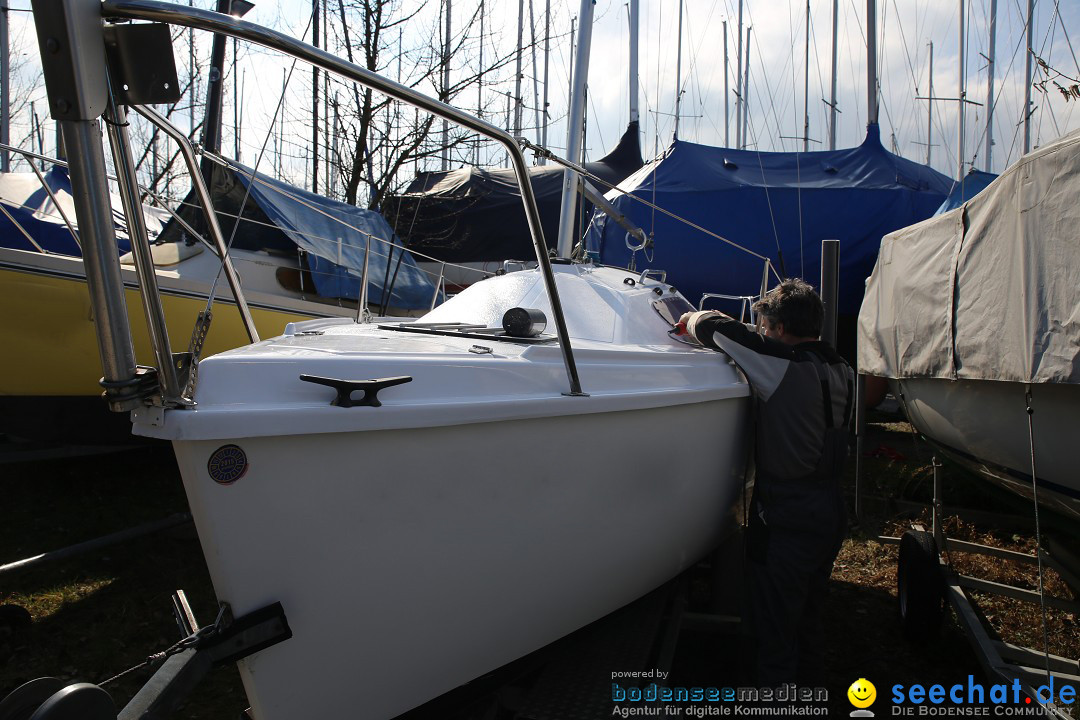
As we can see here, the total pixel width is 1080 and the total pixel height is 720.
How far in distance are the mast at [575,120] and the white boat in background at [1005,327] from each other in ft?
6.34

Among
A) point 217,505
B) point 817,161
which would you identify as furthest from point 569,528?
point 817,161

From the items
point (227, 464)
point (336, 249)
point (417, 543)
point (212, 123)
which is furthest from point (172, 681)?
point (212, 123)

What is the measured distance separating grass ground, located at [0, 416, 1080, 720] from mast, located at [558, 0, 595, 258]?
2.57 m

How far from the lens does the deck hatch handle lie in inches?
63.6

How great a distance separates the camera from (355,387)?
164 centimetres

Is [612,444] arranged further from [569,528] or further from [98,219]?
[98,219]

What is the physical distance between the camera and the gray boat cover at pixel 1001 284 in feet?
6.88

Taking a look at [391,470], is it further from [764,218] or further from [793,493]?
[764,218]

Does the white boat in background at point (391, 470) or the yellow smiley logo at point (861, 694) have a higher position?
the white boat in background at point (391, 470)

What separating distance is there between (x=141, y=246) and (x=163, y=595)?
2.63 m

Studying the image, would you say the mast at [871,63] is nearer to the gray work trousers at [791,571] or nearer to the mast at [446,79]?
the mast at [446,79]

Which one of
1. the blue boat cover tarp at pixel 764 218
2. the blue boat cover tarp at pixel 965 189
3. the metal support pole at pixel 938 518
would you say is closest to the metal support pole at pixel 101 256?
the metal support pole at pixel 938 518

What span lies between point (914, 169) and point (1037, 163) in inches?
268

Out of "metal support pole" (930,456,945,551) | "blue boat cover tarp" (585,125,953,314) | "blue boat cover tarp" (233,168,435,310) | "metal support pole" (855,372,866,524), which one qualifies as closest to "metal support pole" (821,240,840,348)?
"metal support pole" (855,372,866,524)
